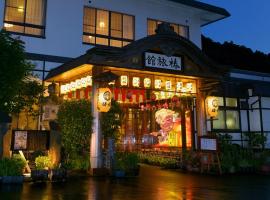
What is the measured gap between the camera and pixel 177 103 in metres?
21.0

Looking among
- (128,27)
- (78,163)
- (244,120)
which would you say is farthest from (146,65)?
(244,120)

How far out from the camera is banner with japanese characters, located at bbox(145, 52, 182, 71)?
53.0ft

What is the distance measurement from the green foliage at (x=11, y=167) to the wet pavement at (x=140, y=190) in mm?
706

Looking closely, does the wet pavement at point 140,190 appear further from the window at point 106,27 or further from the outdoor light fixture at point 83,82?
the window at point 106,27

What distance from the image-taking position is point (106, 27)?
22.7 metres

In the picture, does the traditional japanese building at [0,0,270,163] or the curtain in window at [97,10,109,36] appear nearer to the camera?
the traditional japanese building at [0,0,270,163]

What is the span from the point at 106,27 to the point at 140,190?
47.5 feet

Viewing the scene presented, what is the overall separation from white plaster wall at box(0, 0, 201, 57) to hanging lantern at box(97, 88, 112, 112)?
7.21 m

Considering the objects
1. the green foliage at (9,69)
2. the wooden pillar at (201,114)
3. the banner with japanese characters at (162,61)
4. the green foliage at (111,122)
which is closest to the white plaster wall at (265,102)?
the wooden pillar at (201,114)

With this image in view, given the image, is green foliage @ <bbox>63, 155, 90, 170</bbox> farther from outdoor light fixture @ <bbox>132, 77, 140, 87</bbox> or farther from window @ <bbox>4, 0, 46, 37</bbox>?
window @ <bbox>4, 0, 46, 37</bbox>

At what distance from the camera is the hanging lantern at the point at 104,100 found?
48.4 ft

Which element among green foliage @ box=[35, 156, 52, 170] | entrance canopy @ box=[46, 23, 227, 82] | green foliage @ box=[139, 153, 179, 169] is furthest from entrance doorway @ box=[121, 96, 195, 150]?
green foliage @ box=[35, 156, 52, 170]

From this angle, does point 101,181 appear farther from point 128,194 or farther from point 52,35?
point 52,35

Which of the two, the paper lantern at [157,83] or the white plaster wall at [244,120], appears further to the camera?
the white plaster wall at [244,120]
